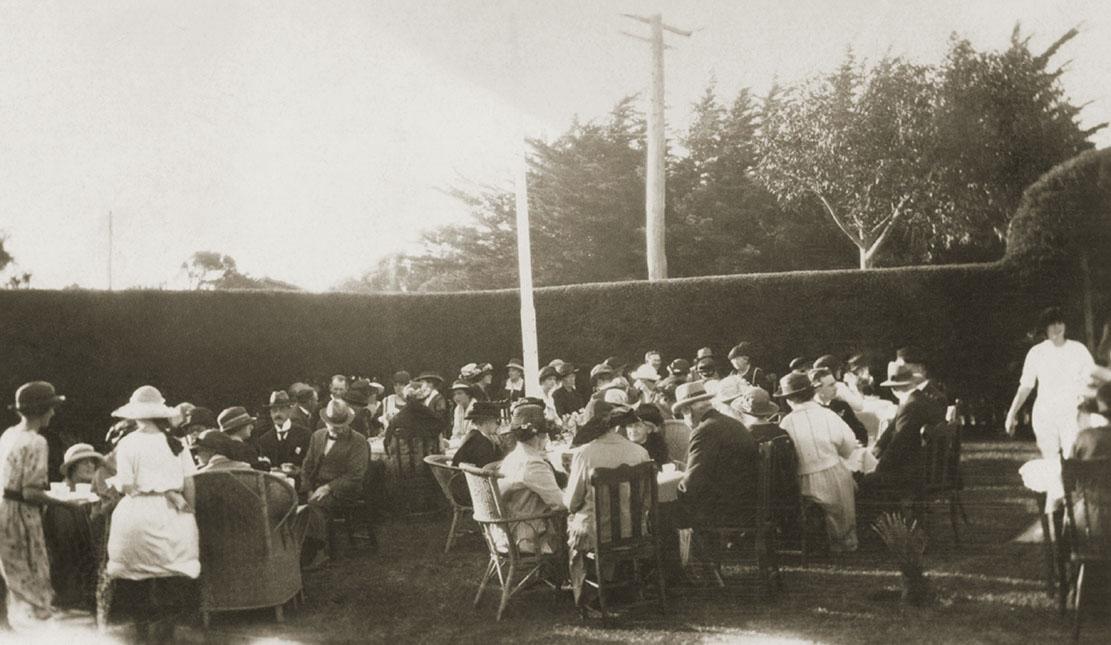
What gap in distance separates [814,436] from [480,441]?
2.61 meters

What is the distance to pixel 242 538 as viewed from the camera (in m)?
5.99

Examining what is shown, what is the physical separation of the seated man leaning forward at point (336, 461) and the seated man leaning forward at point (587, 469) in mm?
2498

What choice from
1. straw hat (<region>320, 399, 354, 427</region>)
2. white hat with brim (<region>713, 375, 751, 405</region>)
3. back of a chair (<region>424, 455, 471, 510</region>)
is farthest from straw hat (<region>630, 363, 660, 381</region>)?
straw hat (<region>320, 399, 354, 427</region>)

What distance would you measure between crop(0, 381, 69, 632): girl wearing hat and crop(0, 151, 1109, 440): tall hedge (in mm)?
7703

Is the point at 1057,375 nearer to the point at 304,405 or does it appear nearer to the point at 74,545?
the point at 304,405

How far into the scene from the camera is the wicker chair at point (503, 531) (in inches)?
238

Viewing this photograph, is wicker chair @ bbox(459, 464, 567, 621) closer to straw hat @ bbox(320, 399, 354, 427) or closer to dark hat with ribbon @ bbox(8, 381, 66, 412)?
straw hat @ bbox(320, 399, 354, 427)

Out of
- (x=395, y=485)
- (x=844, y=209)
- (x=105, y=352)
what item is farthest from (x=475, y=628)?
(x=844, y=209)

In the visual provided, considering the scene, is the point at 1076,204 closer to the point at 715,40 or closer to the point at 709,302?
the point at 709,302

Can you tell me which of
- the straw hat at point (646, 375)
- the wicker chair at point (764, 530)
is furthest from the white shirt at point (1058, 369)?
the straw hat at point (646, 375)

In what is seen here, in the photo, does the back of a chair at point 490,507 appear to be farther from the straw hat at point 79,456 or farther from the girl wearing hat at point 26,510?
the girl wearing hat at point 26,510

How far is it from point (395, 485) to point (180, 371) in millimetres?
6300

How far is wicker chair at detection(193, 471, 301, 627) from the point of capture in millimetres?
5883

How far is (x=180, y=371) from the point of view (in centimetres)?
1417
